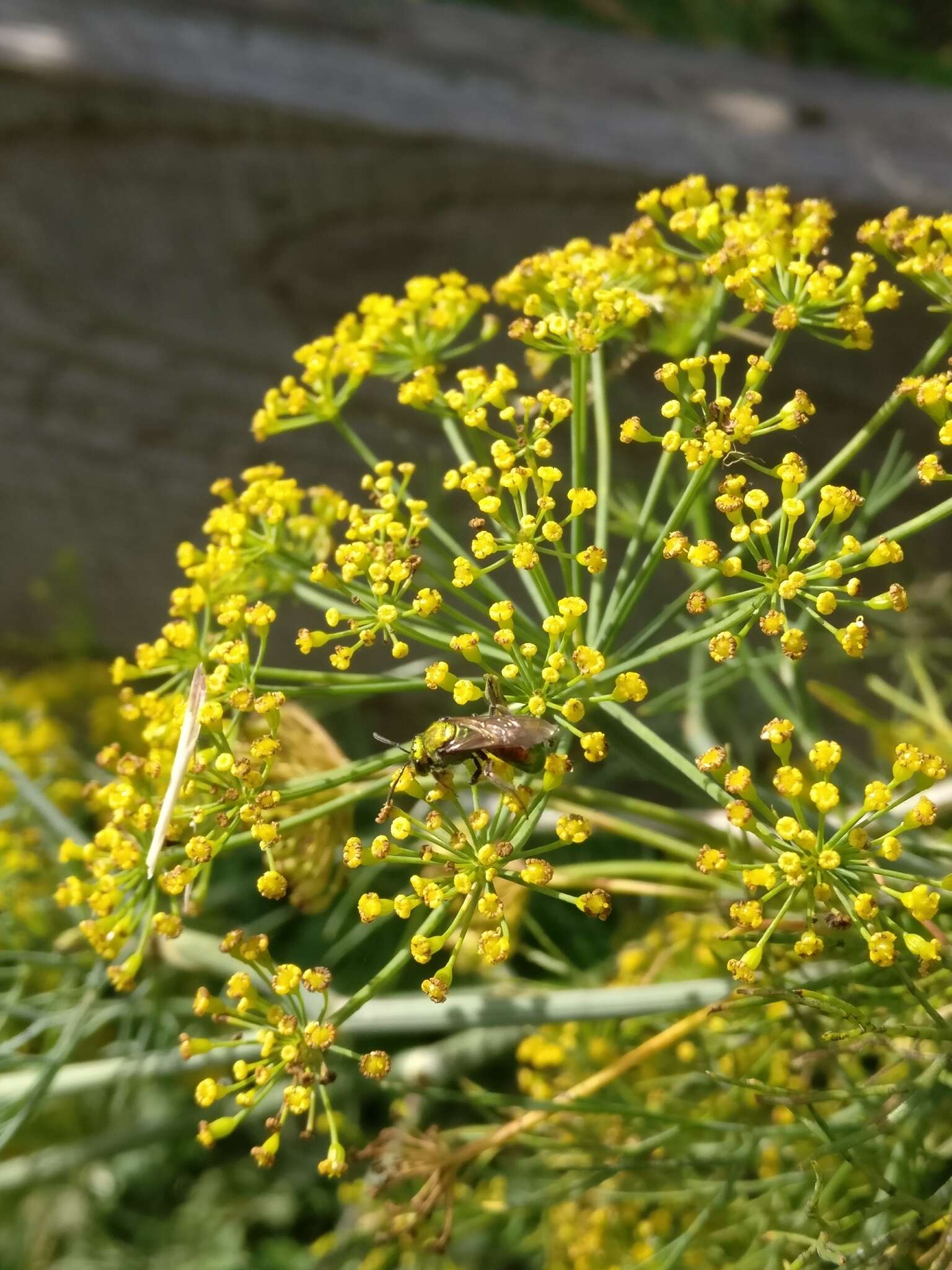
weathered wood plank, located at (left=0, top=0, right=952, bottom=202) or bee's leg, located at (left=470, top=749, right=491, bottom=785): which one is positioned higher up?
weathered wood plank, located at (left=0, top=0, right=952, bottom=202)

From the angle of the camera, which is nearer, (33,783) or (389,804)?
(389,804)

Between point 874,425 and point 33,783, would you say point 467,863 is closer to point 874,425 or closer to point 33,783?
point 874,425

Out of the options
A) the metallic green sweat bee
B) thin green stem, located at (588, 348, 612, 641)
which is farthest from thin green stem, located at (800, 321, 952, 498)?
the metallic green sweat bee

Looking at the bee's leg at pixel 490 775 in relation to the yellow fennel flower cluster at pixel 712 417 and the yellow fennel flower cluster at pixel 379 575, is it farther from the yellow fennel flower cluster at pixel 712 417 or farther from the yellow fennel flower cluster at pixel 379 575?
the yellow fennel flower cluster at pixel 712 417

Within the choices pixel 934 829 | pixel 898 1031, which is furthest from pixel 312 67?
pixel 898 1031

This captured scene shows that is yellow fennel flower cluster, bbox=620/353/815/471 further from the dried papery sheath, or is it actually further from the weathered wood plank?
the weathered wood plank

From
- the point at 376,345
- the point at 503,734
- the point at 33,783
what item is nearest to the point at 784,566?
the point at 503,734
